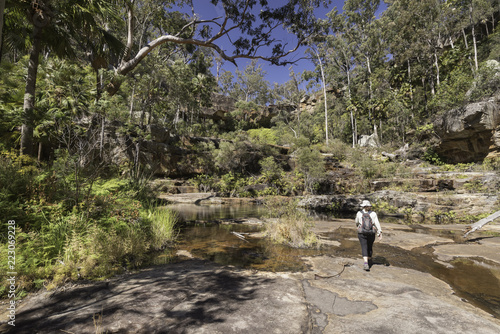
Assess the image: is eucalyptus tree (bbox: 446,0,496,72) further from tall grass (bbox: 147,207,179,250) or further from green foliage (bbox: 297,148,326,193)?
tall grass (bbox: 147,207,179,250)

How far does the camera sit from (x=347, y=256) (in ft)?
16.3

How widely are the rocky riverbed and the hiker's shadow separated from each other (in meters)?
0.46

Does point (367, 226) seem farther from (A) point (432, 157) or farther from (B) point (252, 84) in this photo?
(B) point (252, 84)

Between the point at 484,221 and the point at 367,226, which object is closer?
the point at 367,226

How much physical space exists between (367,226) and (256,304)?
2906 millimetres

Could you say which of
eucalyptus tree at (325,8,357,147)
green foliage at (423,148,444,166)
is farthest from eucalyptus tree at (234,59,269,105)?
green foliage at (423,148,444,166)

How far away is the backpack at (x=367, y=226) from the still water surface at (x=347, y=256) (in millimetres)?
822

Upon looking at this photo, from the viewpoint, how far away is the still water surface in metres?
3.40

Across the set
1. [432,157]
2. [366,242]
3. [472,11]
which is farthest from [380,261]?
[472,11]

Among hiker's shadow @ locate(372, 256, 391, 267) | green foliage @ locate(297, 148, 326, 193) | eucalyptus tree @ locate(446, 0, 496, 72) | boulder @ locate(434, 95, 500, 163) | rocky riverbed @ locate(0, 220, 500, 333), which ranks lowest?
hiker's shadow @ locate(372, 256, 391, 267)

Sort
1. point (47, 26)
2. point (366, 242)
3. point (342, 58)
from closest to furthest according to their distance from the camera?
point (366, 242), point (47, 26), point (342, 58)

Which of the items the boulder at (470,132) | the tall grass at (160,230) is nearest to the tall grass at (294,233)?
the tall grass at (160,230)

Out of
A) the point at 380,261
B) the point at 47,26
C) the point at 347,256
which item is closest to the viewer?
the point at 380,261

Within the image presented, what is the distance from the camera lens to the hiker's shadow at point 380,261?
446 centimetres
